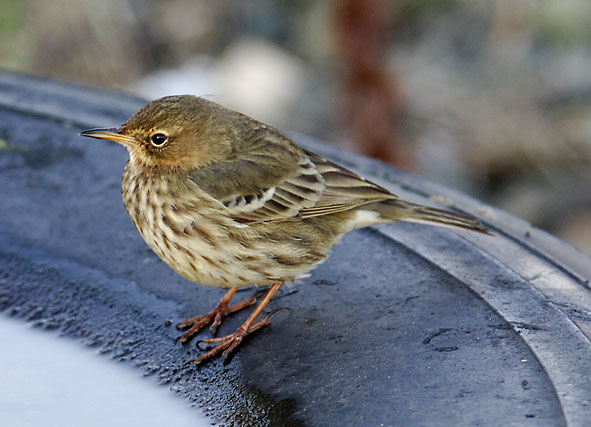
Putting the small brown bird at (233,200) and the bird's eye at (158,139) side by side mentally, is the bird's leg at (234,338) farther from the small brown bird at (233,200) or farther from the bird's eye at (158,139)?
the bird's eye at (158,139)

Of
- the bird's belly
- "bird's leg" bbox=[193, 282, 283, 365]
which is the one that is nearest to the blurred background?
the bird's belly

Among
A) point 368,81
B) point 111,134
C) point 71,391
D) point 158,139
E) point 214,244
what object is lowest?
point 71,391

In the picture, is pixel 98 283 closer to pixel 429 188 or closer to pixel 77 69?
pixel 429 188

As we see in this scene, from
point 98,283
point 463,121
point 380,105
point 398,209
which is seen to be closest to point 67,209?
point 98,283

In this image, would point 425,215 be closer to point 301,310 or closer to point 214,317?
point 301,310

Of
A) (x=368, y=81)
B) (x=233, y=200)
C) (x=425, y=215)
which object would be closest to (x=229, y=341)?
(x=233, y=200)
